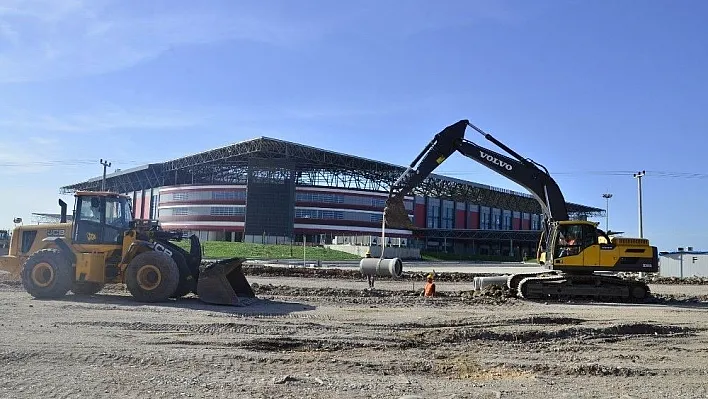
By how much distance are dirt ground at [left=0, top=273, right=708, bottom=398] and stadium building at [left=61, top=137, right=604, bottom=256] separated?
7499 centimetres

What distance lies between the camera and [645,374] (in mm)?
9578

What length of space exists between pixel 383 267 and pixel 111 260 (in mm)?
9358

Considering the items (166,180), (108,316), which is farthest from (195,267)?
(166,180)

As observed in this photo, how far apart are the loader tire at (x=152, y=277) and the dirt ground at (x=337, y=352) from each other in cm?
58

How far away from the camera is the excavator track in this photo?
22.6 meters

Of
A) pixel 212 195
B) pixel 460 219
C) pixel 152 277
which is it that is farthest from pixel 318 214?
pixel 152 277

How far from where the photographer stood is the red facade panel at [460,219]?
11788 centimetres

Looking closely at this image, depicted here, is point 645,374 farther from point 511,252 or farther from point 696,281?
point 511,252

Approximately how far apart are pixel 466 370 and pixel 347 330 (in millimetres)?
3920

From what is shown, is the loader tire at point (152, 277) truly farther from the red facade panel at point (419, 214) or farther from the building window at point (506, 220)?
the building window at point (506, 220)

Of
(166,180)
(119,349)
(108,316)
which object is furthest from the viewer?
(166,180)

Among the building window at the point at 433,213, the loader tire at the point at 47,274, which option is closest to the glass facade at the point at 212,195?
the building window at the point at 433,213

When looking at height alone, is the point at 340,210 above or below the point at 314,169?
below

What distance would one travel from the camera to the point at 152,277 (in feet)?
57.5
